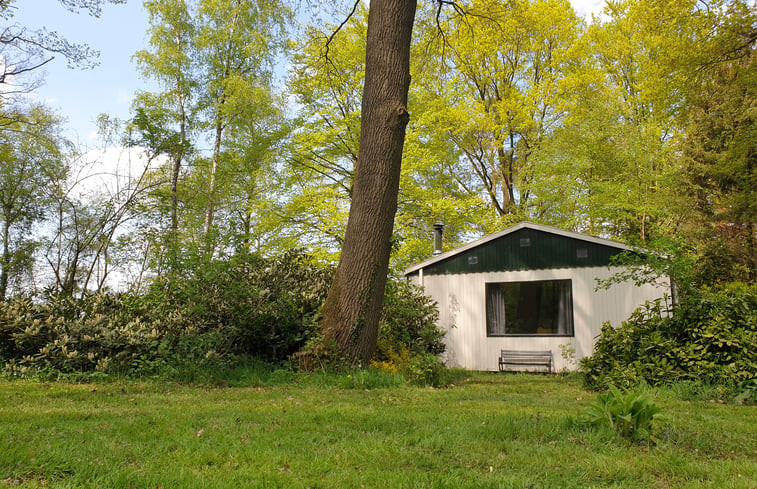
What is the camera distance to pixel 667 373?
6.92 metres

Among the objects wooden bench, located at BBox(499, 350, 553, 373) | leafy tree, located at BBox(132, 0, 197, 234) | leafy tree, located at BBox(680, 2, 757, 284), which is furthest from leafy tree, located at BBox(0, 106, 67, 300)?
leafy tree, located at BBox(680, 2, 757, 284)

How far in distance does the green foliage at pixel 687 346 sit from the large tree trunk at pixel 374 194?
136 inches

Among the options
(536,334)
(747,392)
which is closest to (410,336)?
(536,334)

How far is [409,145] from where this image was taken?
16.2 metres

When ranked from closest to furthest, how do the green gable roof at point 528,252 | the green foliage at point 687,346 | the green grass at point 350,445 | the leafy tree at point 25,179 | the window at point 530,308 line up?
1. the green grass at point 350,445
2. the green foliage at point 687,346
3. the green gable roof at point 528,252
4. the window at point 530,308
5. the leafy tree at point 25,179

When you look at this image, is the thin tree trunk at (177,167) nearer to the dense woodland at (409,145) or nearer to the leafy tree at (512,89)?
the dense woodland at (409,145)

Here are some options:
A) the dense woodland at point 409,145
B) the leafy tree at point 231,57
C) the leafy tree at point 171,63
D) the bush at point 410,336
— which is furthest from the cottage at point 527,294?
the leafy tree at point 171,63

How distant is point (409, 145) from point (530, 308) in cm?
669

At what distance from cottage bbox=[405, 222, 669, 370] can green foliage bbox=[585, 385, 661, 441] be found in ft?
26.0

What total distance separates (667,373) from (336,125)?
1274cm

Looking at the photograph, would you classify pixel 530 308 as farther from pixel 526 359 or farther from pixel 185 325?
pixel 185 325

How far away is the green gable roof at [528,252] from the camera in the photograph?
11664 millimetres

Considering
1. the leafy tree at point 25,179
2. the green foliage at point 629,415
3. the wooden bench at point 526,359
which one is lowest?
the wooden bench at point 526,359

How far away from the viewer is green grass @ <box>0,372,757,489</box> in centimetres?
280
